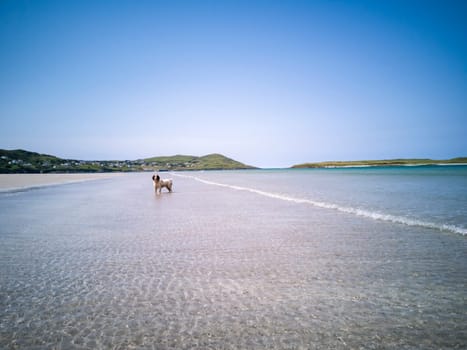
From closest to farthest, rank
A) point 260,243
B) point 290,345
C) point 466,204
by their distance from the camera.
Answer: point 290,345 < point 260,243 < point 466,204

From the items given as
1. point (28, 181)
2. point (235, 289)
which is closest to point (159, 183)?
point (235, 289)

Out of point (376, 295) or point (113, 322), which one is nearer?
point (113, 322)

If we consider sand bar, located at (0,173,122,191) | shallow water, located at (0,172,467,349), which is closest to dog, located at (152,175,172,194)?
shallow water, located at (0,172,467,349)

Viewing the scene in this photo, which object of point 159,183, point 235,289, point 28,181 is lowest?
point 28,181

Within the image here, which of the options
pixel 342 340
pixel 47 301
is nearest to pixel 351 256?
pixel 342 340

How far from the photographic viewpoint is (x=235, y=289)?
4.96 meters

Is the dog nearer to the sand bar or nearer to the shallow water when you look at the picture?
the shallow water

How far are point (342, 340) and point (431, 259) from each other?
4512 millimetres

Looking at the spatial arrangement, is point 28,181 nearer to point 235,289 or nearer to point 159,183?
point 159,183

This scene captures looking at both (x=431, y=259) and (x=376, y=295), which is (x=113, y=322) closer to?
(x=376, y=295)

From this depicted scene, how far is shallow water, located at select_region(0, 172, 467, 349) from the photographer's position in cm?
349

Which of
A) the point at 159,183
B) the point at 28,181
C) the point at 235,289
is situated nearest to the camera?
the point at 235,289

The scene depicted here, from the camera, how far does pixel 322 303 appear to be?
4359 millimetres

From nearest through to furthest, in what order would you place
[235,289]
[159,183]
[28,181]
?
[235,289] < [159,183] < [28,181]
